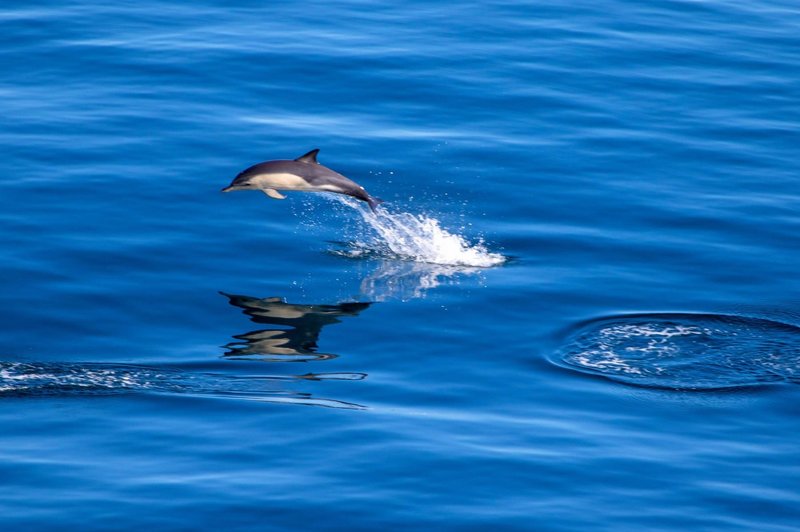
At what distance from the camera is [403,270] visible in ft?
89.1

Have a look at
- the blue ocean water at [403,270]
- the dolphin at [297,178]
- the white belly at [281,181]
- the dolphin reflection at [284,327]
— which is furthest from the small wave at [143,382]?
the white belly at [281,181]

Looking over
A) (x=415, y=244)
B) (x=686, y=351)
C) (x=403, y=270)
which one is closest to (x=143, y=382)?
(x=403, y=270)

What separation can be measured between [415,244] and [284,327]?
4.74m

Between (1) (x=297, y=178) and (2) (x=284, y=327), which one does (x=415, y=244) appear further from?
(2) (x=284, y=327)

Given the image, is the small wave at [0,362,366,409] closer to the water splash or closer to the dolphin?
the dolphin

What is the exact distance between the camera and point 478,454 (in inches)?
782

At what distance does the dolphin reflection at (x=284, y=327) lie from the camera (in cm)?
2316

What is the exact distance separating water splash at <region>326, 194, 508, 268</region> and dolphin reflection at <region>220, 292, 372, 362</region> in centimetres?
272

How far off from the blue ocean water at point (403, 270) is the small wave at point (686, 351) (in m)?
0.07

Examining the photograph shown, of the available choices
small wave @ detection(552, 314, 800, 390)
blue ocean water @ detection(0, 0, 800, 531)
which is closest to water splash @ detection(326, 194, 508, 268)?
blue ocean water @ detection(0, 0, 800, 531)

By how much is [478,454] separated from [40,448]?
18.8 feet

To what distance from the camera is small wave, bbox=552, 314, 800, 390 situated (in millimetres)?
22516

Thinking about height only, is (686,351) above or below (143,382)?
above

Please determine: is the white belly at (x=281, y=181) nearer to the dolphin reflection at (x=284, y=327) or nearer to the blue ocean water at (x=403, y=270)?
the blue ocean water at (x=403, y=270)
